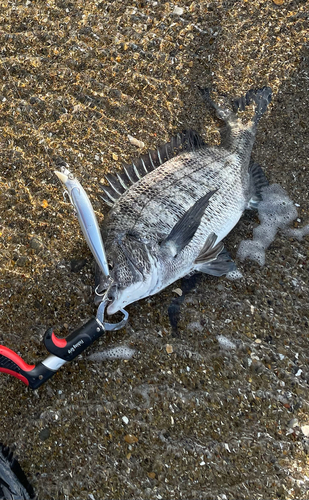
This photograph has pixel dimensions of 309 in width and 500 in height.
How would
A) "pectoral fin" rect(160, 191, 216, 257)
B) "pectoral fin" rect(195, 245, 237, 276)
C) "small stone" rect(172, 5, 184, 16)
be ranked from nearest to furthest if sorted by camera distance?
"pectoral fin" rect(160, 191, 216, 257), "pectoral fin" rect(195, 245, 237, 276), "small stone" rect(172, 5, 184, 16)

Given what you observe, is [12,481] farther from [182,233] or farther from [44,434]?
[182,233]

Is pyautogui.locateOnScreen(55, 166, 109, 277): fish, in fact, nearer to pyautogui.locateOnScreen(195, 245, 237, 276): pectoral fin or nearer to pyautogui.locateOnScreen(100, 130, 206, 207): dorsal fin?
pyautogui.locateOnScreen(100, 130, 206, 207): dorsal fin

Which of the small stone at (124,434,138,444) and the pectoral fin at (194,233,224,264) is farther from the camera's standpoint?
the pectoral fin at (194,233,224,264)

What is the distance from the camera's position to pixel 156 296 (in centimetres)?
311

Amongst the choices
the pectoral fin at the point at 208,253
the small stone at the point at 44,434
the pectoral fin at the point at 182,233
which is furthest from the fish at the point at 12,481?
the pectoral fin at the point at 208,253

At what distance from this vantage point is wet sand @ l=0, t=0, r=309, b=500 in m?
2.64

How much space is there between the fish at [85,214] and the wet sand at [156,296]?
2.31ft

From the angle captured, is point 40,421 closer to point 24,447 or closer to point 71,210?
point 24,447

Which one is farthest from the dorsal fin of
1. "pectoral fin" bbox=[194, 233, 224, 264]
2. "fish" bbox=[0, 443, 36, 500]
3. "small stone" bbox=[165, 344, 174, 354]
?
"fish" bbox=[0, 443, 36, 500]

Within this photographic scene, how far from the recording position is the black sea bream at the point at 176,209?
271 centimetres

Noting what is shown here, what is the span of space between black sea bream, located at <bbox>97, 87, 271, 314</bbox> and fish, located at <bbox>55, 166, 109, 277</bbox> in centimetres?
19

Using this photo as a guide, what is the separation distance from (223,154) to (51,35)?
2239 millimetres

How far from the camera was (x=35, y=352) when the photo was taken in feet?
9.59

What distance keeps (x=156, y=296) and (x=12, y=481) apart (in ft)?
5.53
